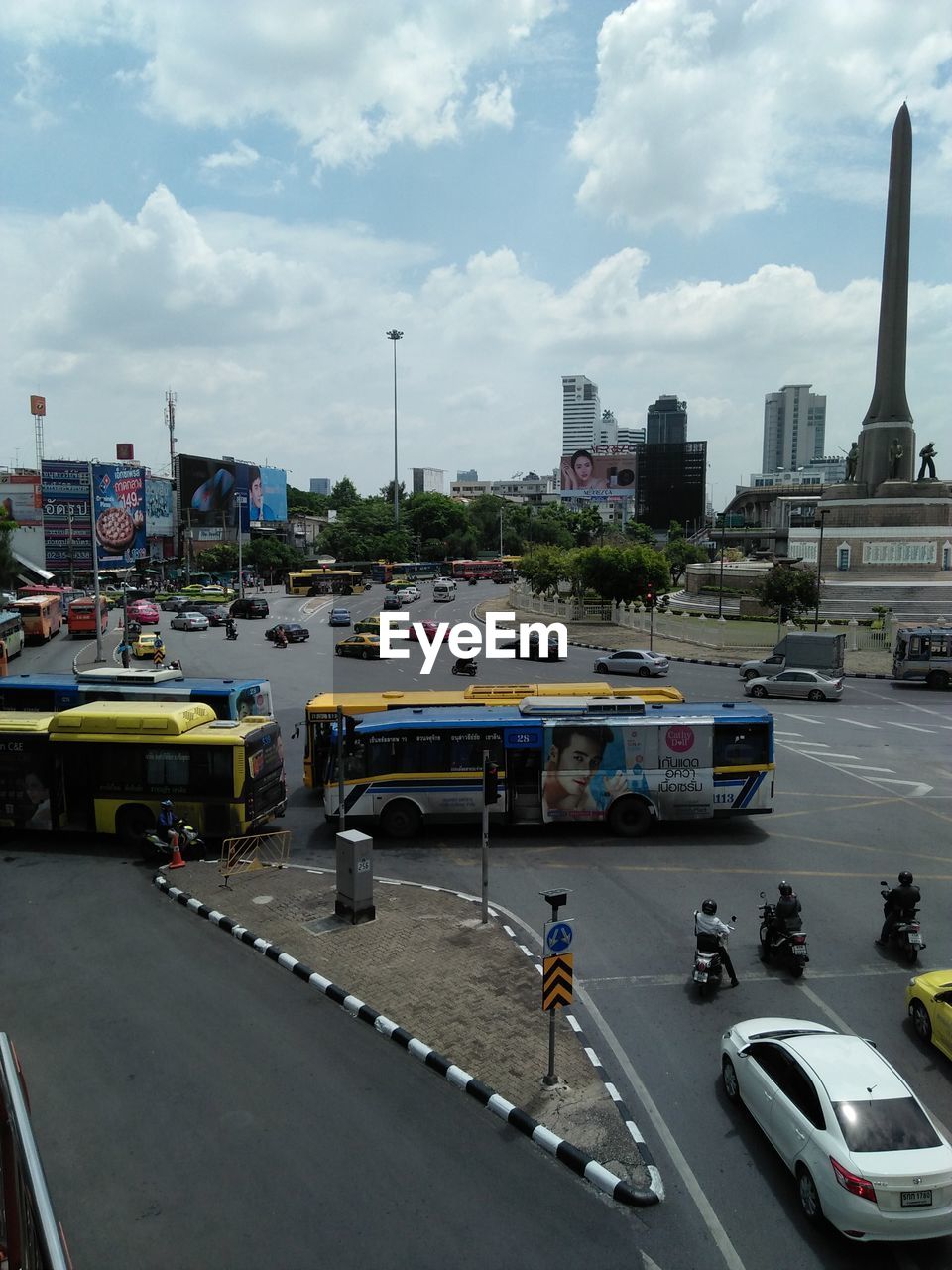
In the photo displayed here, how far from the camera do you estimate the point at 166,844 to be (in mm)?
15891

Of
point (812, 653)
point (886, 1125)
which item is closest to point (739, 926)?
point (886, 1125)

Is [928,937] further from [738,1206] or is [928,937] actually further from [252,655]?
[252,655]

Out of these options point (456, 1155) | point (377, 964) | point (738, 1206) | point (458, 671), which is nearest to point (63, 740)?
point (377, 964)

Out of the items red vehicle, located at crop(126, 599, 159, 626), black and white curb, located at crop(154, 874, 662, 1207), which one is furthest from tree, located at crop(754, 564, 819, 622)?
black and white curb, located at crop(154, 874, 662, 1207)

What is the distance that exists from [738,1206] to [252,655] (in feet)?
128

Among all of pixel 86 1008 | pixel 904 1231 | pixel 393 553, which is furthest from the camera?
pixel 393 553

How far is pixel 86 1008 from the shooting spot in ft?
34.8

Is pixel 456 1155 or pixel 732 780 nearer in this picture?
pixel 456 1155

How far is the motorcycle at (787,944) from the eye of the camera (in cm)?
1165

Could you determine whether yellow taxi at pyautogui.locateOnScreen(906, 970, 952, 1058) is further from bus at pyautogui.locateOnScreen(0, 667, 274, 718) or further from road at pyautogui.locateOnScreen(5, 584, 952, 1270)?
bus at pyautogui.locateOnScreen(0, 667, 274, 718)

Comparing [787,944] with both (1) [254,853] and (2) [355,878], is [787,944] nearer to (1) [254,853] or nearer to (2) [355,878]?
(2) [355,878]

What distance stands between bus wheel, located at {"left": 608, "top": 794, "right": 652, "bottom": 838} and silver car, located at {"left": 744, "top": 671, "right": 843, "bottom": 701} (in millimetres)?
18681

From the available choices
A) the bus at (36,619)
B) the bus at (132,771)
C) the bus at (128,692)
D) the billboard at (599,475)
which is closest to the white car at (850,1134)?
the bus at (132,771)

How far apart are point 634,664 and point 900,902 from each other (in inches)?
1075
